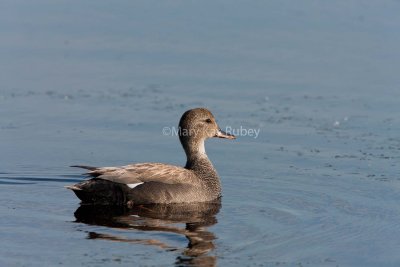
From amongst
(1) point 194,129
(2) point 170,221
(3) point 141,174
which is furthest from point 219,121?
(2) point 170,221

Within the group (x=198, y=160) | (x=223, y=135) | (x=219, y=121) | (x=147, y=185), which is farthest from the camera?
(x=219, y=121)

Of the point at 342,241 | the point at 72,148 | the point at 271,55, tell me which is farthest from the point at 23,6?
the point at 342,241

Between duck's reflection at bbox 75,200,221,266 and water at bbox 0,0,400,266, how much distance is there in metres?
0.03

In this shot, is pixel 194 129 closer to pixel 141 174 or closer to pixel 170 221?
pixel 141 174

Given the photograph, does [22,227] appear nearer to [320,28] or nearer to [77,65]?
[77,65]

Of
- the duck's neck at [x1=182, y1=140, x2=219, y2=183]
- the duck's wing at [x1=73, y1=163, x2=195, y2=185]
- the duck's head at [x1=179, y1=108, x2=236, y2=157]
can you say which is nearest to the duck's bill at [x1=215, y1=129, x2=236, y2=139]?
the duck's head at [x1=179, y1=108, x2=236, y2=157]

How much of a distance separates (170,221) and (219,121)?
3781 millimetres

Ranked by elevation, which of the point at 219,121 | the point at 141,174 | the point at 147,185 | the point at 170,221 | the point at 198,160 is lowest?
the point at 170,221

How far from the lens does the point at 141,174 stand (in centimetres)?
1178

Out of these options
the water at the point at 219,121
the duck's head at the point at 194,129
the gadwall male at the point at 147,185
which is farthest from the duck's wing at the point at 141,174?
the duck's head at the point at 194,129

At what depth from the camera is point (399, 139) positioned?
44.6ft

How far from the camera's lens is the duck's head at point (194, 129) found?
12547mm

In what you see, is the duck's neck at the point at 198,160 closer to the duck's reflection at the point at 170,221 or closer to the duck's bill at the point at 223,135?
the duck's bill at the point at 223,135

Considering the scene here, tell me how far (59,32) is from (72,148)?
18.5 feet
